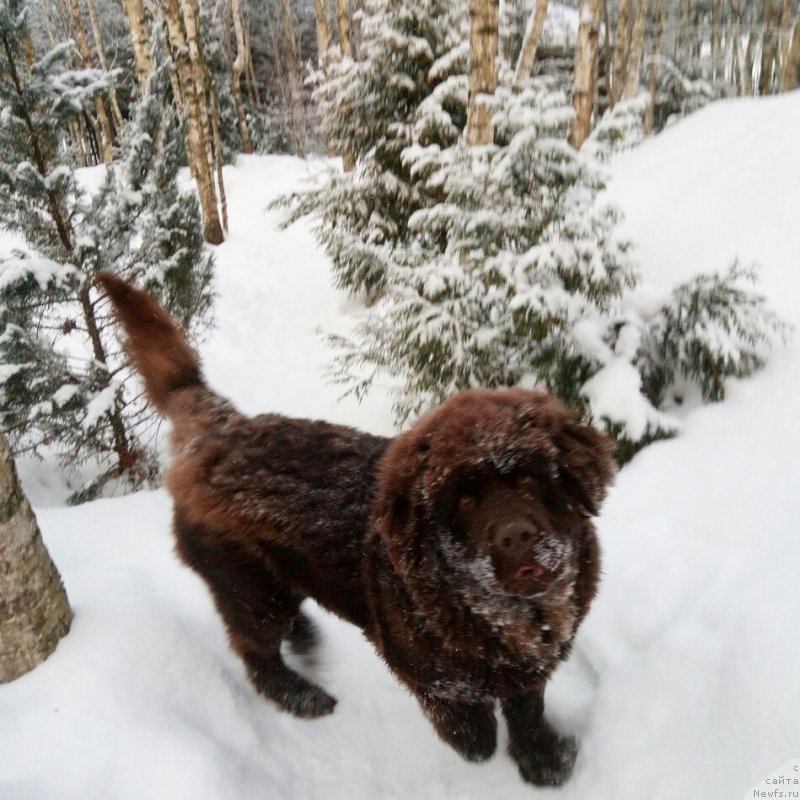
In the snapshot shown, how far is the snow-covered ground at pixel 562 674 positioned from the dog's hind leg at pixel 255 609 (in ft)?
0.32

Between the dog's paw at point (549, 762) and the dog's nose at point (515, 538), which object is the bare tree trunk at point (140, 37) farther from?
the dog's paw at point (549, 762)

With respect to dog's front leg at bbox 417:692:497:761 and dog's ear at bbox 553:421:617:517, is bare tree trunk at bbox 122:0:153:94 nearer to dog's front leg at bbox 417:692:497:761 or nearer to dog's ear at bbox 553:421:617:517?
dog's ear at bbox 553:421:617:517

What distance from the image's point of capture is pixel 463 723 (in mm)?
2174

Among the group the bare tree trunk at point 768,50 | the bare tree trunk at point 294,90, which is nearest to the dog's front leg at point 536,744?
the bare tree trunk at point 768,50

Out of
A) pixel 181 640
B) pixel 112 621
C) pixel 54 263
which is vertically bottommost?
pixel 181 640

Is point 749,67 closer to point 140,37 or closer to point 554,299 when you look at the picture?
point 140,37

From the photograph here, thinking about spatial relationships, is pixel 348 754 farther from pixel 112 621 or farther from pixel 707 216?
pixel 707 216

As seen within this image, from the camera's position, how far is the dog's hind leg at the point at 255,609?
2.38 m

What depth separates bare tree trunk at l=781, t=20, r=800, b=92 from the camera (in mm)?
10969

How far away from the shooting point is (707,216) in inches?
234

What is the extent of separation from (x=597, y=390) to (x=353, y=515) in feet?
7.65

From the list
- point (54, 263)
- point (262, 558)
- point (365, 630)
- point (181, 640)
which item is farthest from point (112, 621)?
point (54, 263)

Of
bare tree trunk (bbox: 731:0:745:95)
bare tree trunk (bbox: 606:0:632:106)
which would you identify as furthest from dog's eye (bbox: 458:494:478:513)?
bare tree trunk (bbox: 731:0:745:95)

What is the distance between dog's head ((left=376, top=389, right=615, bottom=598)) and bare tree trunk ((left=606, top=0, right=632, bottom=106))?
12061 mm
